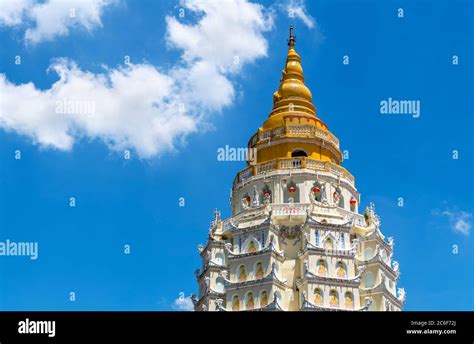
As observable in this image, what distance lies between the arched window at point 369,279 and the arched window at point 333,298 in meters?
5.85

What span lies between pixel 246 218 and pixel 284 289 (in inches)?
320

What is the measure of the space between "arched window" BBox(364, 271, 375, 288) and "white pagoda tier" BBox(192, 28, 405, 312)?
0.30ft

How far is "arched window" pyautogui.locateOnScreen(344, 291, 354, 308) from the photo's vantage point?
63.9m

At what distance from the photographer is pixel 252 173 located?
7494cm

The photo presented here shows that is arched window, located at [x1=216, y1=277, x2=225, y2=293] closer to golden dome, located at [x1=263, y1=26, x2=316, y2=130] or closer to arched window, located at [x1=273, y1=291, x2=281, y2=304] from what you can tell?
arched window, located at [x1=273, y1=291, x2=281, y2=304]

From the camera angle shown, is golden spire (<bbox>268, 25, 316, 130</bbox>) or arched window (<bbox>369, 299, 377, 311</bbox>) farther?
golden spire (<bbox>268, 25, 316, 130</bbox>)

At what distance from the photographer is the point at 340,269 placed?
65.6 meters

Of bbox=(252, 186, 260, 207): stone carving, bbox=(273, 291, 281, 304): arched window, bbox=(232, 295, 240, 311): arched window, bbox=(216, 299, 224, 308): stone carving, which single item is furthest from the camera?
bbox=(252, 186, 260, 207): stone carving

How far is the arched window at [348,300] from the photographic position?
6392cm

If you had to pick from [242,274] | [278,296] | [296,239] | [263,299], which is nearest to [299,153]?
[296,239]

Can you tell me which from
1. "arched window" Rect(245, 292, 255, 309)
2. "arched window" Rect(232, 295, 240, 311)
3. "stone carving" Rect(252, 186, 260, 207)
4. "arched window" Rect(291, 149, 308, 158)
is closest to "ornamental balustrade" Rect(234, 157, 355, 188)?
"arched window" Rect(291, 149, 308, 158)

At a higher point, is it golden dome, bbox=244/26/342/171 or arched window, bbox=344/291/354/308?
golden dome, bbox=244/26/342/171
